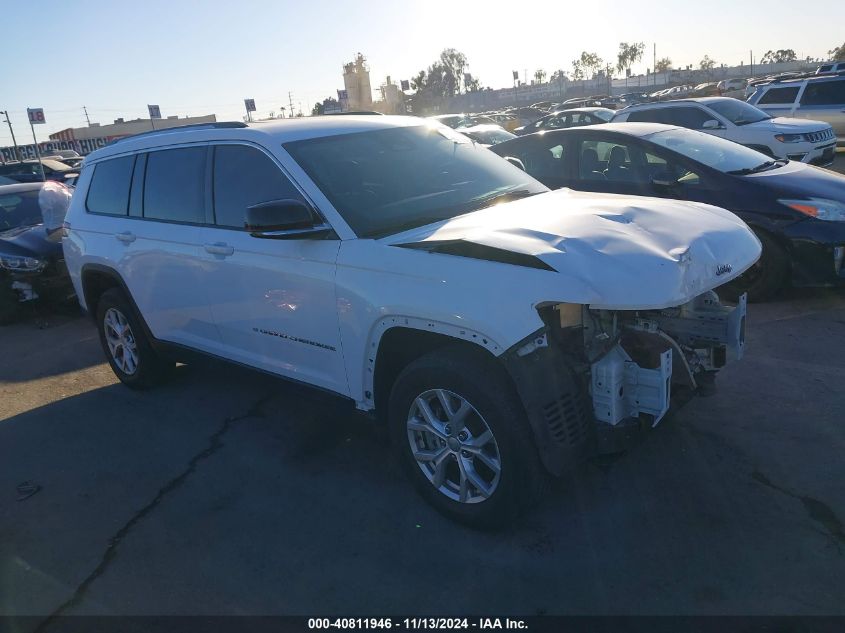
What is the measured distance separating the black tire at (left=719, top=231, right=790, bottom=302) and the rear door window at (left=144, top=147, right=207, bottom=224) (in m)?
4.41

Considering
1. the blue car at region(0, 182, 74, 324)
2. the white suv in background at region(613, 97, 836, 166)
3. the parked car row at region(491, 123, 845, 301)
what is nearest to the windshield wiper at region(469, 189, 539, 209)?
the parked car row at region(491, 123, 845, 301)

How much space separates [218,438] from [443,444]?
2.06 metres

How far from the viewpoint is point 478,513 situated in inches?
129

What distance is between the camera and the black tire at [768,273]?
6020 millimetres

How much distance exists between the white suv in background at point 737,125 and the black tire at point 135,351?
379 inches

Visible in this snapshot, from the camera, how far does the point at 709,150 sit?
689 cm

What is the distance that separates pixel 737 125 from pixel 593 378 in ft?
36.7

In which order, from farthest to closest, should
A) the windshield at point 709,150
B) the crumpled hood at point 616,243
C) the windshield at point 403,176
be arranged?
1. the windshield at point 709,150
2. the windshield at point 403,176
3. the crumpled hood at point 616,243

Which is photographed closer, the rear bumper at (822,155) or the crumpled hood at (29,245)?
the crumpled hood at (29,245)

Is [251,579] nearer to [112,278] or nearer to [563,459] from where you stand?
[563,459]

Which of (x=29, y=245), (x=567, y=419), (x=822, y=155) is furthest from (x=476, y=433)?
(x=822, y=155)

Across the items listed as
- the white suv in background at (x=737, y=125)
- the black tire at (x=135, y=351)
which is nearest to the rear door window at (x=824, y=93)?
the white suv in background at (x=737, y=125)

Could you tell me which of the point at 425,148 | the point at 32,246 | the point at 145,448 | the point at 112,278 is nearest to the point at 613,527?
the point at 425,148

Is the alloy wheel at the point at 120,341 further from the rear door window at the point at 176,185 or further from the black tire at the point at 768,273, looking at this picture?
the black tire at the point at 768,273
